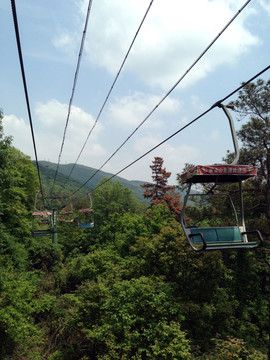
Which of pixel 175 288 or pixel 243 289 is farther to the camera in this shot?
pixel 243 289

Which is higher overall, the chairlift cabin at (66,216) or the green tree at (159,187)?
the green tree at (159,187)

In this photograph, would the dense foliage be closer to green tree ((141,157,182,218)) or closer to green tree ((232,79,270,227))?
green tree ((232,79,270,227))

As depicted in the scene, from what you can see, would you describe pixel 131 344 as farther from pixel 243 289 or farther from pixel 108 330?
pixel 243 289

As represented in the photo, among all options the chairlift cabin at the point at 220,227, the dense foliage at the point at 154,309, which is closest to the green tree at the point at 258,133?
the dense foliage at the point at 154,309

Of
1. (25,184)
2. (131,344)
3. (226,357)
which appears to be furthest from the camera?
(25,184)

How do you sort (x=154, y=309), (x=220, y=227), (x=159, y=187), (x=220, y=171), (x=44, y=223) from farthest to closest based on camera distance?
(x=159, y=187), (x=44, y=223), (x=154, y=309), (x=220, y=227), (x=220, y=171)

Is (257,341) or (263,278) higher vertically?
(263,278)

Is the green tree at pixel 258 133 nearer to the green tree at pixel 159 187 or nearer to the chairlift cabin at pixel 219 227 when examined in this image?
the chairlift cabin at pixel 219 227

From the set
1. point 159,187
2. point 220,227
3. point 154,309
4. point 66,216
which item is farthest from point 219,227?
point 66,216

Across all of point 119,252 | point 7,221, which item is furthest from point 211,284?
point 7,221

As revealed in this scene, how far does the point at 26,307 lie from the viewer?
15859mm

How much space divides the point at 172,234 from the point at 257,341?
7.36m

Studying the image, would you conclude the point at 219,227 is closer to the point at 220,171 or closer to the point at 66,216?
the point at 220,171

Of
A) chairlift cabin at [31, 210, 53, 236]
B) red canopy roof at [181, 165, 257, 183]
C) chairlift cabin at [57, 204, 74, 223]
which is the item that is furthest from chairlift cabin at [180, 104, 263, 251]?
chairlift cabin at [57, 204, 74, 223]
